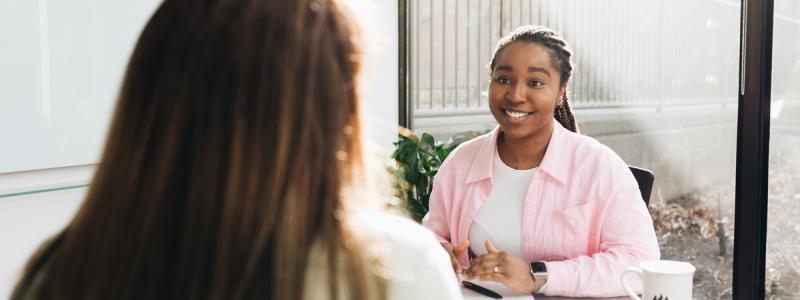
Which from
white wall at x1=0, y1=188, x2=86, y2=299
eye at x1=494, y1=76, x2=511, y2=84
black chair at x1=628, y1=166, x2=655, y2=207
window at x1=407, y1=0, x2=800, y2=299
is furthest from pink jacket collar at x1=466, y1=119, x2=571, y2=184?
white wall at x1=0, y1=188, x2=86, y2=299

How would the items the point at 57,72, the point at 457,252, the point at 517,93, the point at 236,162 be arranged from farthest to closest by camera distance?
the point at 57,72 → the point at 517,93 → the point at 457,252 → the point at 236,162

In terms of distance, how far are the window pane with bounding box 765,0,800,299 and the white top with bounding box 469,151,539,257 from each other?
1132 mm

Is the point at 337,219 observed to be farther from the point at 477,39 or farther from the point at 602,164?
the point at 477,39

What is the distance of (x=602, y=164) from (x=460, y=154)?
362 millimetres

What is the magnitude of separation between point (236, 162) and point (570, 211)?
3.75ft

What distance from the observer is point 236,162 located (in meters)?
0.59

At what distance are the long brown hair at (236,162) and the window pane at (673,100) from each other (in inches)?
83.0

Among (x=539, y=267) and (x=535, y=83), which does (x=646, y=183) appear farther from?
(x=539, y=267)

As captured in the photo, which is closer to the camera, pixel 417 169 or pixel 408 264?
pixel 408 264

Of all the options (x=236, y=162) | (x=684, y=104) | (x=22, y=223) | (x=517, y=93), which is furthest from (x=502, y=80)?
(x=22, y=223)

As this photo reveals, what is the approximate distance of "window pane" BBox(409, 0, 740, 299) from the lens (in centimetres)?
249

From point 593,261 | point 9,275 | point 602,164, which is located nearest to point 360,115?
point 593,261

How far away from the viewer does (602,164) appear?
162 centimetres

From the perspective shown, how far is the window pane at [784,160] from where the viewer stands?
91.9 inches
